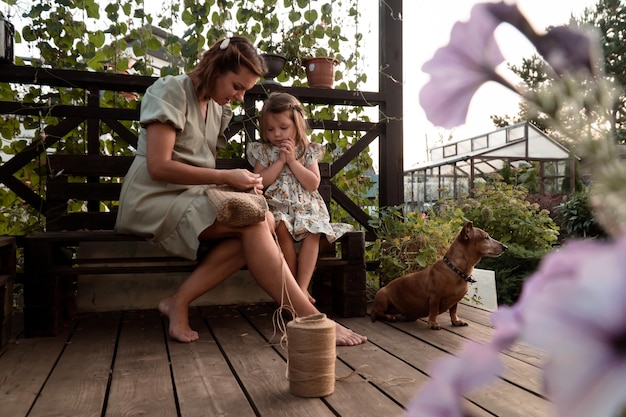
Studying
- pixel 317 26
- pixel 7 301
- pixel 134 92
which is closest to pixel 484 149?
pixel 317 26

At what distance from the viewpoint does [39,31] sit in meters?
3.03

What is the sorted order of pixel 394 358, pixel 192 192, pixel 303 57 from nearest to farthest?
pixel 394 358 < pixel 192 192 < pixel 303 57

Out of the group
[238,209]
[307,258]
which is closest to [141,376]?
[238,209]

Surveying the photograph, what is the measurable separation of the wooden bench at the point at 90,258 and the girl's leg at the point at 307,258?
0.12 meters

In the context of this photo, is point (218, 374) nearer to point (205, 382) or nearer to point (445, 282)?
point (205, 382)

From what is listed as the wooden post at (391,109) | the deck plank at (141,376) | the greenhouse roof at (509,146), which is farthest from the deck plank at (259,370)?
the greenhouse roof at (509,146)

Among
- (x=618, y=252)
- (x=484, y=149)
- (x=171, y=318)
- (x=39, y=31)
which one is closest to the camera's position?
(x=618, y=252)

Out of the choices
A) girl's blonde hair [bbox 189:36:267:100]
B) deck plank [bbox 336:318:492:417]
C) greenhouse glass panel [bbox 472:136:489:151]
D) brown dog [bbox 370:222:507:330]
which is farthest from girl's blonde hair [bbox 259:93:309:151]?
greenhouse glass panel [bbox 472:136:489:151]

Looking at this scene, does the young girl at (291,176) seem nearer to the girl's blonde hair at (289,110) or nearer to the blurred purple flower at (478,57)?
the girl's blonde hair at (289,110)

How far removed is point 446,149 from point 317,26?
1269cm

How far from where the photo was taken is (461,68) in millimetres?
205

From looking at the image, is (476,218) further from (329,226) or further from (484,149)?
(484,149)

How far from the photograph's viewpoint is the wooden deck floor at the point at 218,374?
1497 millimetres

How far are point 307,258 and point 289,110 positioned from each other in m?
0.79
